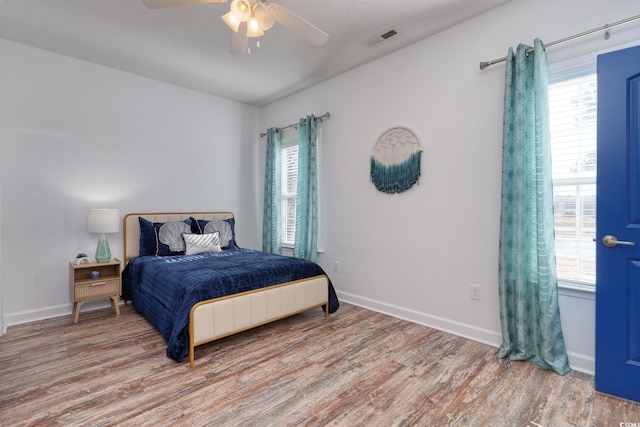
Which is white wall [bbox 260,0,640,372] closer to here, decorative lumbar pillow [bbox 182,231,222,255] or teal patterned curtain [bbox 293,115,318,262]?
teal patterned curtain [bbox 293,115,318,262]

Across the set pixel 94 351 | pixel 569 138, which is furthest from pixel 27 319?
pixel 569 138

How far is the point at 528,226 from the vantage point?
2.29m

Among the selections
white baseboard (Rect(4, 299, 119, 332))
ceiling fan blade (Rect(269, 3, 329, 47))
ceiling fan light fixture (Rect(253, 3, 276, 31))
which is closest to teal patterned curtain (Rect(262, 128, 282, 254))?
white baseboard (Rect(4, 299, 119, 332))

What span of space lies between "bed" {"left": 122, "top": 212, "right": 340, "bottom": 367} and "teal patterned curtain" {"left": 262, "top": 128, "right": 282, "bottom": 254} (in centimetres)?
62

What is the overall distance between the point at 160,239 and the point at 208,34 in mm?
2268

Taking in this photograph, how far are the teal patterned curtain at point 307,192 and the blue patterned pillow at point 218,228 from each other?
2.90 feet

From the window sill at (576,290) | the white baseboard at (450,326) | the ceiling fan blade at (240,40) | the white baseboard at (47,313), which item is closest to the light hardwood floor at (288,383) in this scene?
the white baseboard at (450,326)

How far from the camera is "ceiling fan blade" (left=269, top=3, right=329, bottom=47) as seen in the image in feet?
6.43

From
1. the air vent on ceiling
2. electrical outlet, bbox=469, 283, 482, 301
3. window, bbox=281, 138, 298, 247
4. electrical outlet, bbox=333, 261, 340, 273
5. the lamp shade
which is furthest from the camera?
window, bbox=281, 138, 298, 247

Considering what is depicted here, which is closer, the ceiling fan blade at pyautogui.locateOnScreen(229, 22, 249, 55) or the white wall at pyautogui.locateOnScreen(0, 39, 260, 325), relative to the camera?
the ceiling fan blade at pyautogui.locateOnScreen(229, 22, 249, 55)

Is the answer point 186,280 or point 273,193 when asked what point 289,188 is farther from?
point 186,280

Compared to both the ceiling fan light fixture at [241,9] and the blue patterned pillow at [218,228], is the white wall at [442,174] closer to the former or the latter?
the blue patterned pillow at [218,228]

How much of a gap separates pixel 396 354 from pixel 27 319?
3.63 meters

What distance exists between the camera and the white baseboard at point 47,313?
122 inches
